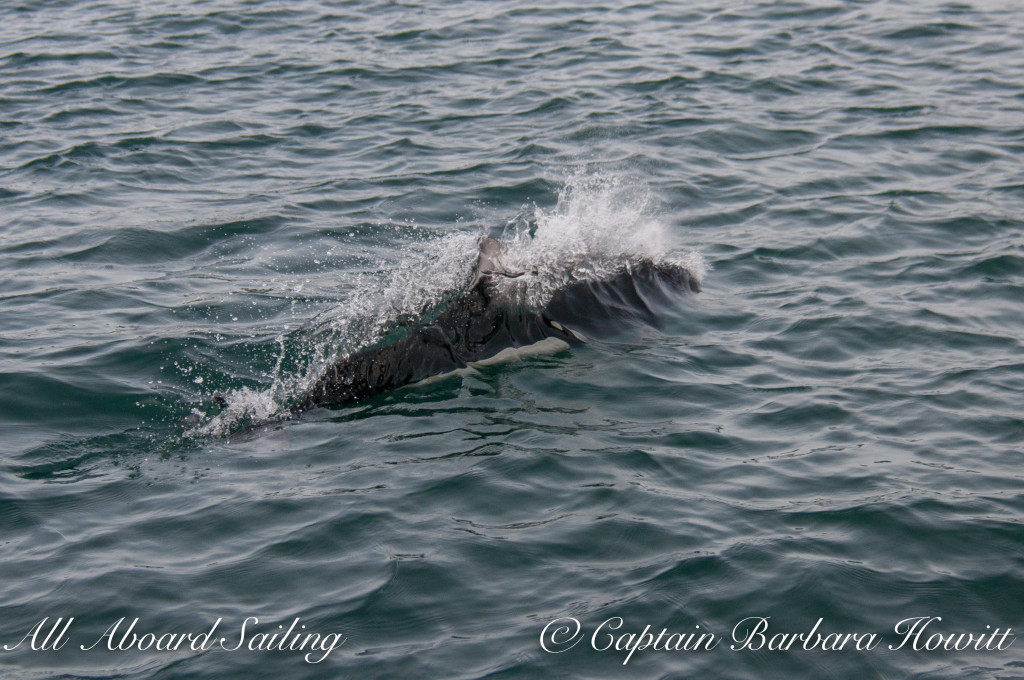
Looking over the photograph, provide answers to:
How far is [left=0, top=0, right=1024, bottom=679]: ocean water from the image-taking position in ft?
18.5

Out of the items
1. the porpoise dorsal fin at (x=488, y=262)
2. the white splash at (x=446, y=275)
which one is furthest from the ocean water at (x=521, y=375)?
the porpoise dorsal fin at (x=488, y=262)

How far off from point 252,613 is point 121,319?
4.34 m

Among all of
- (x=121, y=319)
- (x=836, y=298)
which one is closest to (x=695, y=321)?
(x=836, y=298)

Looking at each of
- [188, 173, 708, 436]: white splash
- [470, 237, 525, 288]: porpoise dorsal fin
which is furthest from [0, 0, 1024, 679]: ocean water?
[470, 237, 525, 288]: porpoise dorsal fin

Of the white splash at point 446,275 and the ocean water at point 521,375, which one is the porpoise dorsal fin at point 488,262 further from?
the ocean water at point 521,375

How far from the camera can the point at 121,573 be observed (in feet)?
19.7

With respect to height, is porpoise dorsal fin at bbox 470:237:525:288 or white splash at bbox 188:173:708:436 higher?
porpoise dorsal fin at bbox 470:237:525:288

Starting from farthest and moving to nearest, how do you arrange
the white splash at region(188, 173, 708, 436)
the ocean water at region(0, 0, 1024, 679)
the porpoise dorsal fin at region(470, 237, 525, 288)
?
the porpoise dorsal fin at region(470, 237, 525, 288) < the white splash at region(188, 173, 708, 436) < the ocean water at region(0, 0, 1024, 679)

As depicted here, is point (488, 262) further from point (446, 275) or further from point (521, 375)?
point (521, 375)

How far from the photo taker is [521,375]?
8164 millimetres

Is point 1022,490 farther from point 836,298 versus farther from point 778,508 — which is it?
point 836,298

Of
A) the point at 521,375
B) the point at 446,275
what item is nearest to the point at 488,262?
the point at 446,275

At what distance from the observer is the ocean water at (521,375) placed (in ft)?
18.5

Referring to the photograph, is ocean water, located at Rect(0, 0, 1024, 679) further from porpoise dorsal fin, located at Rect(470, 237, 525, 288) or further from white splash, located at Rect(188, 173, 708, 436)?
porpoise dorsal fin, located at Rect(470, 237, 525, 288)
